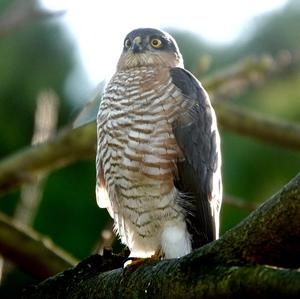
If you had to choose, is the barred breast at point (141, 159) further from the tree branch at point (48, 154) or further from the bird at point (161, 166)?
the tree branch at point (48, 154)

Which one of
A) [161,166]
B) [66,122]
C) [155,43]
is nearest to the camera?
[161,166]

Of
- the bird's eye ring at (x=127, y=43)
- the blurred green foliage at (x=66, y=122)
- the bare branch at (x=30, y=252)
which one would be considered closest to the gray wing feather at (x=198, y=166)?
the bird's eye ring at (x=127, y=43)

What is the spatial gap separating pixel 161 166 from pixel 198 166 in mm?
224

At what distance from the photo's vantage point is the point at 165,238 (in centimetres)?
557

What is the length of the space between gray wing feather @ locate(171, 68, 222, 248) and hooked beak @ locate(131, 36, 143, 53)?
81 cm

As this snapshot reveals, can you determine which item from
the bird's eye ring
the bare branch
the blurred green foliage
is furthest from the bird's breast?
the blurred green foliage

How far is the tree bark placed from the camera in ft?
11.1

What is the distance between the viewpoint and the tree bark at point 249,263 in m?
3.38

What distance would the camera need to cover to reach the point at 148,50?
6594 mm

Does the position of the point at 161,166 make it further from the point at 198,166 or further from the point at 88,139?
the point at 88,139

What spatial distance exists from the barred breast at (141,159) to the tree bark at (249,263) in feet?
4.73

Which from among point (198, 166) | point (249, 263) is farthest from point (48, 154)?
point (249, 263)

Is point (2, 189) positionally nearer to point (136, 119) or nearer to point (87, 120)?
point (87, 120)

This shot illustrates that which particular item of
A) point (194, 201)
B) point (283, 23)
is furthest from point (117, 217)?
point (283, 23)
